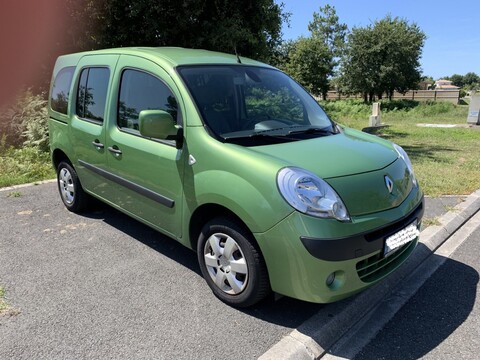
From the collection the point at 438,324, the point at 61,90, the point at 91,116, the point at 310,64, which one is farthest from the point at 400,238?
the point at 310,64

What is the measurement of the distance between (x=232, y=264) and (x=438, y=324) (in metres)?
1.53

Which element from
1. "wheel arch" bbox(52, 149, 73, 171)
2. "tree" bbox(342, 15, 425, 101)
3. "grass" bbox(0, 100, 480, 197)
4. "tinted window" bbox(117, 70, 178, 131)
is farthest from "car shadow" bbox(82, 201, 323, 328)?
"tree" bbox(342, 15, 425, 101)

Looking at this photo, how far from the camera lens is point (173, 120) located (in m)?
3.11

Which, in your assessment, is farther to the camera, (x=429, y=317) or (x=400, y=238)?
(x=429, y=317)

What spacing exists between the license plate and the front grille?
0.07 metres

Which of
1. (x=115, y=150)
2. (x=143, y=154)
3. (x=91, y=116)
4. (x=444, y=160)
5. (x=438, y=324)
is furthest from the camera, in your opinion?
(x=444, y=160)

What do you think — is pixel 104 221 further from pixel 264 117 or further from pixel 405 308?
pixel 405 308

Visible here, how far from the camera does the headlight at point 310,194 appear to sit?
8.04 feet

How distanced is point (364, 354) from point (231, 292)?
98cm

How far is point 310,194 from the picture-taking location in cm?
248

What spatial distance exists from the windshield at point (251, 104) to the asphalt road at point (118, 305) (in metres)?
1.31

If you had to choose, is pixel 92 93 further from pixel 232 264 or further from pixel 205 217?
pixel 232 264

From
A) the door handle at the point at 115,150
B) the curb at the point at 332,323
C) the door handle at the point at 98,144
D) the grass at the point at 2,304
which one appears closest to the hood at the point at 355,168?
the curb at the point at 332,323

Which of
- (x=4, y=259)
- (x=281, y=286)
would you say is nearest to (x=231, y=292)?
(x=281, y=286)
